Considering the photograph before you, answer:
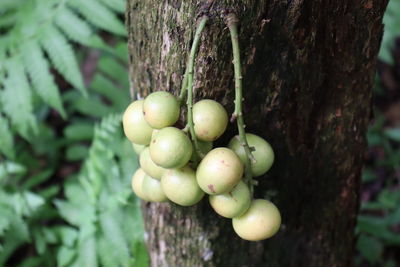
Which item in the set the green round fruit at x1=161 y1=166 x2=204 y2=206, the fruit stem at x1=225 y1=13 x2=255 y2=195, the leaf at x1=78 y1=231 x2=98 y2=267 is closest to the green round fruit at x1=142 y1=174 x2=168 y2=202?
the green round fruit at x1=161 y1=166 x2=204 y2=206

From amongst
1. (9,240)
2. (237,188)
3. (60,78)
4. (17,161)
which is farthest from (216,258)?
(60,78)

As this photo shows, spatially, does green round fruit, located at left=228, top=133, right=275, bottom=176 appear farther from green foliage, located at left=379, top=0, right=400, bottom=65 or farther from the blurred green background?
green foliage, located at left=379, top=0, right=400, bottom=65

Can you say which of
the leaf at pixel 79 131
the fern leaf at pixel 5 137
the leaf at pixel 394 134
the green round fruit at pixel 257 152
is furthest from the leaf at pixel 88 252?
the leaf at pixel 394 134

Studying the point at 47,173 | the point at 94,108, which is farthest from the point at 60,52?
the point at 47,173

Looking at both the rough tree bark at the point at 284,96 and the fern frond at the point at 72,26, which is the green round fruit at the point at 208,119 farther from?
the fern frond at the point at 72,26

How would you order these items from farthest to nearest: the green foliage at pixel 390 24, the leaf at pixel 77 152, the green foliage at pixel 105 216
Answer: the leaf at pixel 77 152 → the green foliage at pixel 390 24 → the green foliage at pixel 105 216
